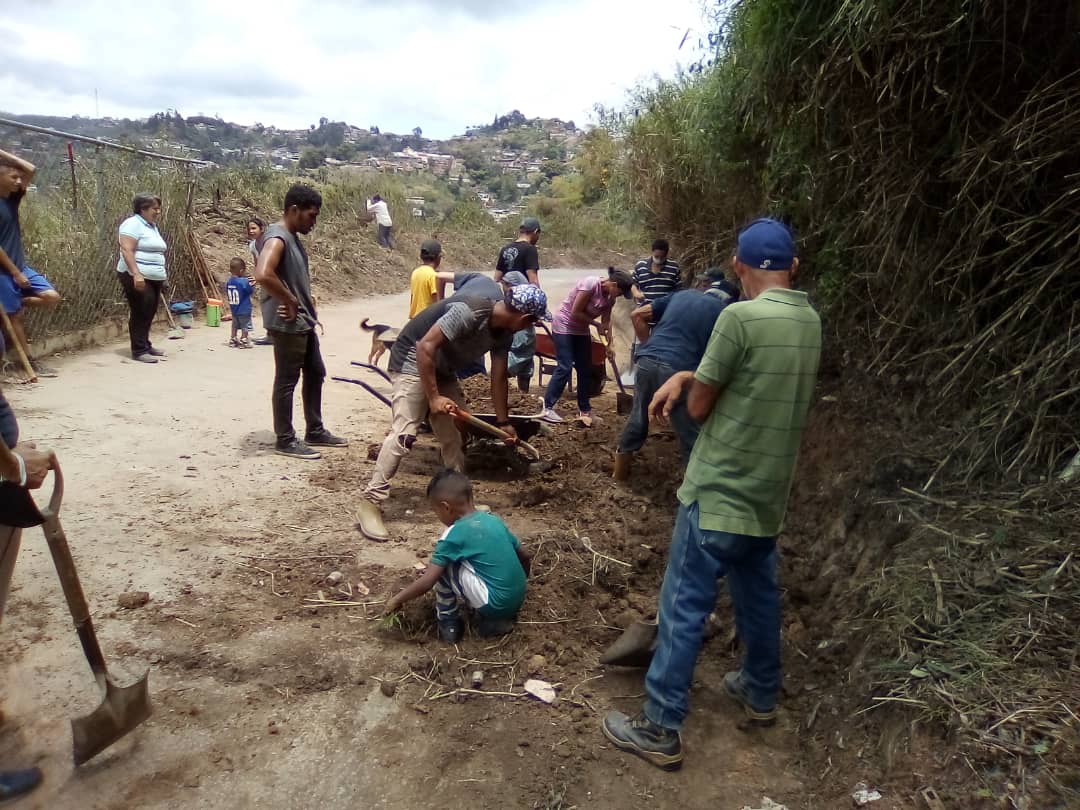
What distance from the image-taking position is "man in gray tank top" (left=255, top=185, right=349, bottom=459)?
17.4ft

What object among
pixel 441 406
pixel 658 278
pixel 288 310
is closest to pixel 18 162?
pixel 288 310

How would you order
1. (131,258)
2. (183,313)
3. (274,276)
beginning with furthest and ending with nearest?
1. (183,313)
2. (131,258)
3. (274,276)

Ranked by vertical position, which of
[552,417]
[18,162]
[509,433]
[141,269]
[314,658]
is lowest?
[314,658]

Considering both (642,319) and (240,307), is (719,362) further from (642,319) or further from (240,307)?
(240,307)

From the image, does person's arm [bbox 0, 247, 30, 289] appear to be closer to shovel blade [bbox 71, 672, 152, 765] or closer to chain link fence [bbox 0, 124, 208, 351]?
shovel blade [bbox 71, 672, 152, 765]

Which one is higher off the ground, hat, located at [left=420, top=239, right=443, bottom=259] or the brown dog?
hat, located at [left=420, top=239, right=443, bottom=259]

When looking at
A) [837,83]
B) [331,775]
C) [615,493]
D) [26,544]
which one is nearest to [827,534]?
[615,493]

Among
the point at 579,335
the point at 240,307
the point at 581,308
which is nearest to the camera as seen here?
the point at 581,308

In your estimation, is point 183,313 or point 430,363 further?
point 183,313

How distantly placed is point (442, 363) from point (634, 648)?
2174 millimetres

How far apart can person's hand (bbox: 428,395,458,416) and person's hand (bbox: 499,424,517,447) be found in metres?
0.64

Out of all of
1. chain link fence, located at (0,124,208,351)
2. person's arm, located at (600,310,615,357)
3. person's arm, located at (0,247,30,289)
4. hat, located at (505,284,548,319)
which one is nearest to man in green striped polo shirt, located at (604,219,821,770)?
hat, located at (505,284,548,319)

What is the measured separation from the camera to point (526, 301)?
13.8ft

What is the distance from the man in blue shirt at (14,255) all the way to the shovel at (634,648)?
12.9ft
